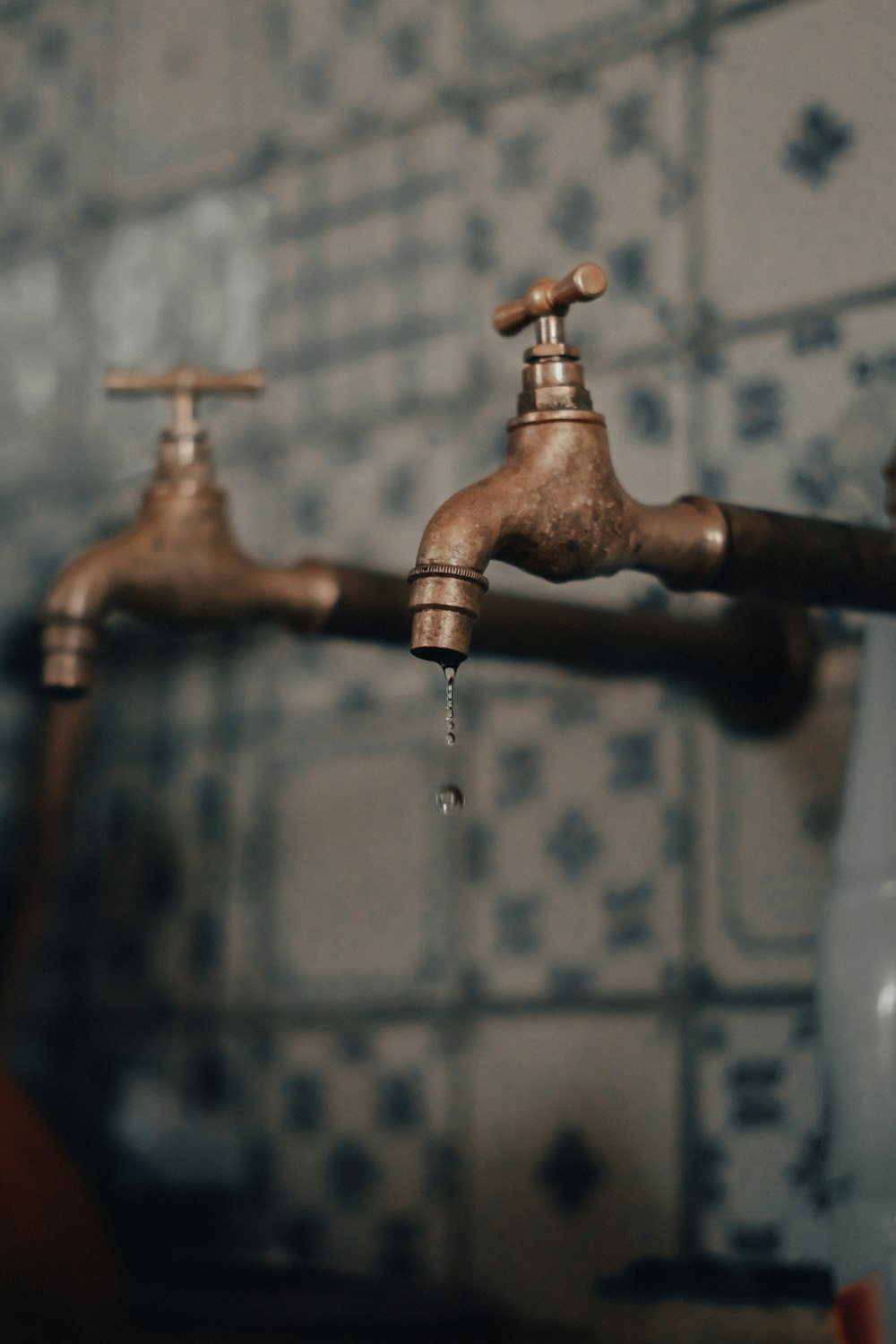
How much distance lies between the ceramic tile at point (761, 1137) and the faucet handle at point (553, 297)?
0.30m

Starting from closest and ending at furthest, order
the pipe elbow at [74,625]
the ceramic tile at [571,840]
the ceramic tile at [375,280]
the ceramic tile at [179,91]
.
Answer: the pipe elbow at [74,625] < the ceramic tile at [571,840] < the ceramic tile at [375,280] < the ceramic tile at [179,91]

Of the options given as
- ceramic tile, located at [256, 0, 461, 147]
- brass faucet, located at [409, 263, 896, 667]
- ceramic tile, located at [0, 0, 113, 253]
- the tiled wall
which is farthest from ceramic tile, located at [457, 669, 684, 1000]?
ceramic tile, located at [0, 0, 113, 253]

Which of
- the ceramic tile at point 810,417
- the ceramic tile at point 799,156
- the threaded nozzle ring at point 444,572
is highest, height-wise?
the ceramic tile at point 799,156

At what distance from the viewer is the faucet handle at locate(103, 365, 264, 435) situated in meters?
0.60

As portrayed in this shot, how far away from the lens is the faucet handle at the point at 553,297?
42 cm

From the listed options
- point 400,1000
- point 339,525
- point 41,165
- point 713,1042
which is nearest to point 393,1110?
point 400,1000

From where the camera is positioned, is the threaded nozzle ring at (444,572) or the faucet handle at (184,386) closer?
the threaded nozzle ring at (444,572)

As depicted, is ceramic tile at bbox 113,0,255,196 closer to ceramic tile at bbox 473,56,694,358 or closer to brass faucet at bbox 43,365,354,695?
ceramic tile at bbox 473,56,694,358

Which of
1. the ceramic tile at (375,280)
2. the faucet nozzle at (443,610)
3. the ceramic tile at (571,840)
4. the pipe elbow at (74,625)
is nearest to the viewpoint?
the faucet nozzle at (443,610)

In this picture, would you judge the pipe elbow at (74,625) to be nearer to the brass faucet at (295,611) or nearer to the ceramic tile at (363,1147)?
the brass faucet at (295,611)

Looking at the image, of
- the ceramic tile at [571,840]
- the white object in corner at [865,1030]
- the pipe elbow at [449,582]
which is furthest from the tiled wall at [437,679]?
the pipe elbow at [449,582]

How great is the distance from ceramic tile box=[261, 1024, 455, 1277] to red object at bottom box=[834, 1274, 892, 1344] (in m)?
0.28

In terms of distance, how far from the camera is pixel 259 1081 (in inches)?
29.8

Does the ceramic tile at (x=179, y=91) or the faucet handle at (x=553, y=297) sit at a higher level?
the ceramic tile at (x=179, y=91)
